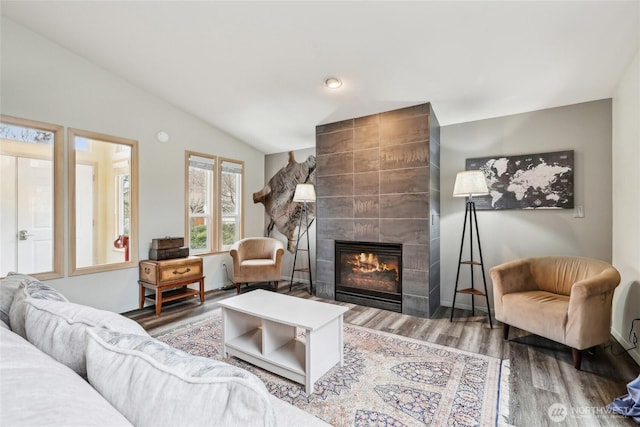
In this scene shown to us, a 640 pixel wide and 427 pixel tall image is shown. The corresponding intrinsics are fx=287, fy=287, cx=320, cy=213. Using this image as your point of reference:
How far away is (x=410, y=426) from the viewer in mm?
1625

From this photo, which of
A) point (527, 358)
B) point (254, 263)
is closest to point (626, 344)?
point (527, 358)

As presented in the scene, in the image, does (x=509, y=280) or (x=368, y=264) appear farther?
(x=368, y=264)

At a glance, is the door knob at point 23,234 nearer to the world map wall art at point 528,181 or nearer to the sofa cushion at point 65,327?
the sofa cushion at point 65,327

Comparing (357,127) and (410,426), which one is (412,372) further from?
(357,127)

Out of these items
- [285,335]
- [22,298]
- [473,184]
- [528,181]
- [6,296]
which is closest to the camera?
[22,298]

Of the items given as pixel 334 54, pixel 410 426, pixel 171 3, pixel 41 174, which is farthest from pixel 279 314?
pixel 41 174

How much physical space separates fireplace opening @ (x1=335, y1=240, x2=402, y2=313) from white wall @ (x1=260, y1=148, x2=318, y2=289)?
96 cm

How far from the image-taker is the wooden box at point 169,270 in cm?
338

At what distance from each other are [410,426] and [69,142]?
3980 mm

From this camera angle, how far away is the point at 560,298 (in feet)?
8.32

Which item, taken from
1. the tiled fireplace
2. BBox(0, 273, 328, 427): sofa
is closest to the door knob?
the tiled fireplace

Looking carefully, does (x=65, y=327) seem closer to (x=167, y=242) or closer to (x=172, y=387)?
(x=172, y=387)

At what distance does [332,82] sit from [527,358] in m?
3.10

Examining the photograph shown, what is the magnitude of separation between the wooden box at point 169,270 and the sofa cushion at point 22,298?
2.10 metres
